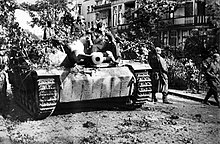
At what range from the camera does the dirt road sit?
555 cm

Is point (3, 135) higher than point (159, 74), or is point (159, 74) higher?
point (159, 74)

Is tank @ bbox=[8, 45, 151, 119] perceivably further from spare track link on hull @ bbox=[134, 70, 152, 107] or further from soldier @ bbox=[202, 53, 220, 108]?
soldier @ bbox=[202, 53, 220, 108]

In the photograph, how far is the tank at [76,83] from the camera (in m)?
6.86

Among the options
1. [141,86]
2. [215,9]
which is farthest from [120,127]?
[215,9]

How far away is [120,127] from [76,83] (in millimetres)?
1452

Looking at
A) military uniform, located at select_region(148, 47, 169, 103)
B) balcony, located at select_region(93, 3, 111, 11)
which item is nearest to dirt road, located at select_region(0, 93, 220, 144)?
military uniform, located at select_region(148, 47, 169, 103)

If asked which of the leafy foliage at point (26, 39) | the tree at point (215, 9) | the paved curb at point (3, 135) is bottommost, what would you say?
the paved curb at point (3, 135)

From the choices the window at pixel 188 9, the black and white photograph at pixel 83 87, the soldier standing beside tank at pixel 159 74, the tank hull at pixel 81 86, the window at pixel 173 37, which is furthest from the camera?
the window at pixel 173 37

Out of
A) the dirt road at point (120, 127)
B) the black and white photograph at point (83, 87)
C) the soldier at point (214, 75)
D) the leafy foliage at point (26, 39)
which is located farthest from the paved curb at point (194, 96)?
the leafy foliage at point (26, 39)

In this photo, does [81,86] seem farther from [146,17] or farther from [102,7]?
[146,17]

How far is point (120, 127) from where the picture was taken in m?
6.43

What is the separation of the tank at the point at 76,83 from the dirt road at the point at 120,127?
1.29 feet

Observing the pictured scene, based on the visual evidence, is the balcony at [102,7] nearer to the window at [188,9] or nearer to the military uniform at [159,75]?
the military uniform at [159,75]

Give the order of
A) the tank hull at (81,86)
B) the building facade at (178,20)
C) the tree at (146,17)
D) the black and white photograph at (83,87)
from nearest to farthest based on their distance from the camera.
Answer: the black and white photograph at (83,87) → the tank hull at (81,86) → the tree at (146,17) → the building facade at (178,20)
